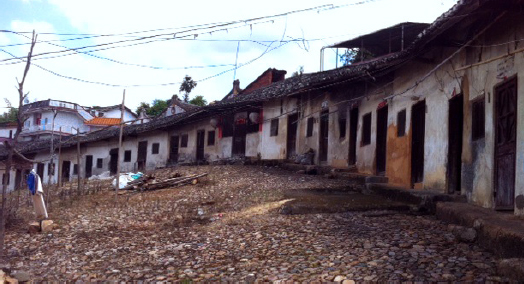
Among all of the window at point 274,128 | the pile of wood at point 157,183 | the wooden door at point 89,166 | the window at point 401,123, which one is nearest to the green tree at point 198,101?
the wooden door at point 89,166

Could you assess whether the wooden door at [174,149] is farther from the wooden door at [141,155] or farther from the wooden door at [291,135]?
the wooden door at [291,135]

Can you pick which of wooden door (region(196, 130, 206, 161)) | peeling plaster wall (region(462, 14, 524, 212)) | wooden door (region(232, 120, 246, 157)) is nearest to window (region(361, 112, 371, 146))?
peeling plaster wall (region(462, 14, 524, 212))

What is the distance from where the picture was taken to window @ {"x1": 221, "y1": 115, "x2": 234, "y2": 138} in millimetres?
21828

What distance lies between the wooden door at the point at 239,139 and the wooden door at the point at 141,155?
7.55 metres

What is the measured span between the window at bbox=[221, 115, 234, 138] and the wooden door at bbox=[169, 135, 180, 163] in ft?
13.6

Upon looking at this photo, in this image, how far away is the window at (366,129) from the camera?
13.7 metres

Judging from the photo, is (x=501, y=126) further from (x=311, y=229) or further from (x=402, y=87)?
(x=402, y=87)

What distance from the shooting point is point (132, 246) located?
24.9 ft

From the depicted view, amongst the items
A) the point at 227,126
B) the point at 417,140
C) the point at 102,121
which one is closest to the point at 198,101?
the point at 102,121

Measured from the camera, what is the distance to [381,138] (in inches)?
508

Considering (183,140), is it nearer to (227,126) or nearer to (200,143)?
(200,143)

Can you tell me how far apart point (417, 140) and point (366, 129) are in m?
3.36

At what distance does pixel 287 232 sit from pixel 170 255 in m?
1.80

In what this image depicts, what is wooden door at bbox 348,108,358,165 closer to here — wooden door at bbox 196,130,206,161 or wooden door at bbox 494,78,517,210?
wooden door at bbox 494,78,517,210
